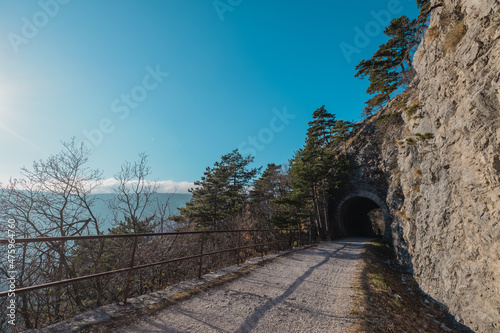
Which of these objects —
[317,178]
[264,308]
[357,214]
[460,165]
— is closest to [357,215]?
[357,214]

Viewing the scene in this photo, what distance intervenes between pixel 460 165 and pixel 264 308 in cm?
584

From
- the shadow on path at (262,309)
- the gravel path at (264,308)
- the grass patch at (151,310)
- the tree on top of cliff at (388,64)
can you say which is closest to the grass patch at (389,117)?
the tree on top of cliff at (388,64)

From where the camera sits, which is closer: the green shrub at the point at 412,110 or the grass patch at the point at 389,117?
the green shrub at the point at 412,110

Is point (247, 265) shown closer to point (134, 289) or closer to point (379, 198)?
point (134, 289)

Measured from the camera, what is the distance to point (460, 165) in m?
5.09

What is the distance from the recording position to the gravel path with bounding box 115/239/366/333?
3.12 metres

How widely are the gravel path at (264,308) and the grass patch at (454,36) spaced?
722 centimetres

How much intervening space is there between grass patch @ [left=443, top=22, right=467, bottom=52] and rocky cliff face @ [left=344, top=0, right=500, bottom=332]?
0.08 ft

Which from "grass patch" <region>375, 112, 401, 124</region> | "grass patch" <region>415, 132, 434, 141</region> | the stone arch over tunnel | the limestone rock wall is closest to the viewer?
the limestone rock wall

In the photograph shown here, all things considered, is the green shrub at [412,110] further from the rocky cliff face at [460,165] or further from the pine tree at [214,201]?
the pine tree at [214,201]

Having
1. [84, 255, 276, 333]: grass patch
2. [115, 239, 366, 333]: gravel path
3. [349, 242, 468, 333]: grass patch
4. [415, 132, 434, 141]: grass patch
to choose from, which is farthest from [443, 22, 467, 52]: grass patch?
[84, 255, 276, 333]: grass patch

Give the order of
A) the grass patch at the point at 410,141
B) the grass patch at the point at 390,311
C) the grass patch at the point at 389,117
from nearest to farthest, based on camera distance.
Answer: the grass patch at the point at 390,311
the grass patch at the point at 410,141
the grass patch at the point at 389,117

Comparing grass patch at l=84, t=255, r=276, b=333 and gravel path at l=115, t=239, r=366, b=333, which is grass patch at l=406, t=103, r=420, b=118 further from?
grass patch at l=84, t=255, r=276, b=333

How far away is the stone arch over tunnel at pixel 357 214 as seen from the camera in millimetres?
18286
